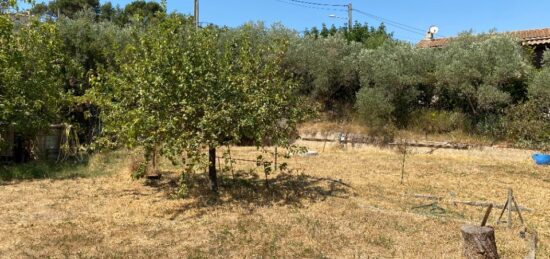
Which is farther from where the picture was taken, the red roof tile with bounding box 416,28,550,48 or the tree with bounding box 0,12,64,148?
the red roof tile with bounding box 416,28,550,48

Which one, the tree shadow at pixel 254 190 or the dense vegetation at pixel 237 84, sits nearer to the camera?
the dense vegetation at pixel 237 84

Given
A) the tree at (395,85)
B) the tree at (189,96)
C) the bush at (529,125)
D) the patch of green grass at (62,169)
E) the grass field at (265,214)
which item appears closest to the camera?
the grass field at (265,214)

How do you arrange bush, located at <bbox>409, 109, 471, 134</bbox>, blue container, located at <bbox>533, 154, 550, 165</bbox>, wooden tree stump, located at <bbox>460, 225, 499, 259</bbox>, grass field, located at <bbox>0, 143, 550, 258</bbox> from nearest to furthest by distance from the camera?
1. wooden tree stump, located at <bbox>460, 225, 499, 259</bbox>
2. grass field, located at <bbox>0, 143, 550, 258</bbox>
3. blue container, located at <bbox>533, 154, 550, 165</bbox>
4. bush, located at <bbox>409, 109, 471, 134</bbox>

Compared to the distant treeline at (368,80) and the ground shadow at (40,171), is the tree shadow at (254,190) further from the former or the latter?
the distant treeline at (368,80)

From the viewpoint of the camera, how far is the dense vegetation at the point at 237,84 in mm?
7984

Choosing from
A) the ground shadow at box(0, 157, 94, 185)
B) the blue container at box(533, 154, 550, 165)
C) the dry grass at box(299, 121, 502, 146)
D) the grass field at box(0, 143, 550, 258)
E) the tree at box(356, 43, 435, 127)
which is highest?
the tree at box(356, 43, 435, 127)

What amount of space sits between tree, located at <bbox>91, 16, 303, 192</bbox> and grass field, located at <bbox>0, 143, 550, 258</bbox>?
1127 millimetres

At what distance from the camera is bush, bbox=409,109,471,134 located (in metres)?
16.5

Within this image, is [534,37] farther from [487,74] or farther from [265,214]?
[265,214]

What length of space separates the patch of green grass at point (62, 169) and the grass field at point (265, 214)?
12cm

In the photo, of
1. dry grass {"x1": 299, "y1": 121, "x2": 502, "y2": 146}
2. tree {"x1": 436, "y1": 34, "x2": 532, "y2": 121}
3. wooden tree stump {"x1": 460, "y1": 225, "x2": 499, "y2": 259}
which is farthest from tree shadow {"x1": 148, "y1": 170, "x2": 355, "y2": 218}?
tree {"x1": 436, "y1": 34, "x2": 532, "y2": 121}

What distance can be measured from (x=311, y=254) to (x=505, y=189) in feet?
20.6

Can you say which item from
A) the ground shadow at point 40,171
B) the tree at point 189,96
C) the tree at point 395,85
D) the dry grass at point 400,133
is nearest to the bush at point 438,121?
the dry grass at point 400,133

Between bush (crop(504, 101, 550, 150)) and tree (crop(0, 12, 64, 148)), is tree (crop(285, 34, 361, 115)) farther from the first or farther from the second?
tree (crop(0, 12, 64, 148))
